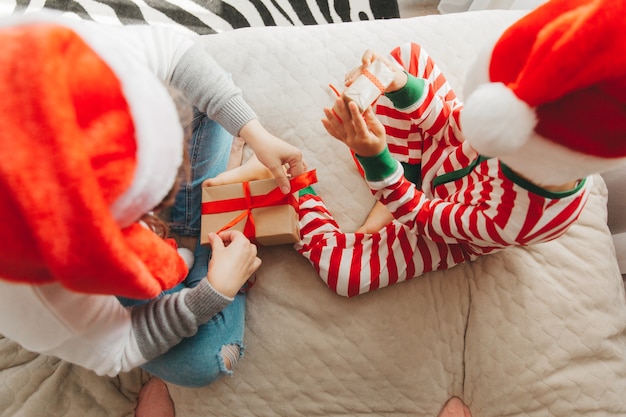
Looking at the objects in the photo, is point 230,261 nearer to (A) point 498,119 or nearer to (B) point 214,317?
(B) point 214,317

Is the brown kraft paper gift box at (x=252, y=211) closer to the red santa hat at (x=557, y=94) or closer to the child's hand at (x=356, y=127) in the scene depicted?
the child's hand at (x=356, y=127)

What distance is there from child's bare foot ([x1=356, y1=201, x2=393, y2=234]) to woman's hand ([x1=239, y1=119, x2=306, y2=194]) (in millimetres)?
208

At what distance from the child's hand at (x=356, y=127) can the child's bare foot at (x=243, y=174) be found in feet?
0.67

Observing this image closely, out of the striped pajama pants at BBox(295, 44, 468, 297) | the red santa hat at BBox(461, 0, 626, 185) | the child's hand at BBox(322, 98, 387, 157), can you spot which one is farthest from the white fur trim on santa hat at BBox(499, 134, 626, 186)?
the striped pajama pants at BBox(295, 44, 468, 297)

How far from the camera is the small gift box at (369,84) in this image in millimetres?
→ 702

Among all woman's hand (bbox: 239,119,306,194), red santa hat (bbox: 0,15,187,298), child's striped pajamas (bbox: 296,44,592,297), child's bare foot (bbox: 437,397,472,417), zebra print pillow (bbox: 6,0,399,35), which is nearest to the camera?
red santa hat (bbox: 0,15,187,298)

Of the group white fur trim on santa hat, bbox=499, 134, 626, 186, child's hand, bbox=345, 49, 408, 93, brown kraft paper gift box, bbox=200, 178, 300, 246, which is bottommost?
brown kraft paper gift box, bbox=200, 178, 300, 246

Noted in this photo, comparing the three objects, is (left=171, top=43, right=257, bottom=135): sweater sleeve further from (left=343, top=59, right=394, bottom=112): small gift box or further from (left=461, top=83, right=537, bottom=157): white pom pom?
(left=461, top=83, right=537, bottom=157): white pom pom

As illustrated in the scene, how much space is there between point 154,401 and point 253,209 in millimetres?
468

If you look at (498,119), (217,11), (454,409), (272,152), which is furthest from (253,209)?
(217,11)

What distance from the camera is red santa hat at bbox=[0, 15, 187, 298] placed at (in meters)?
0.36

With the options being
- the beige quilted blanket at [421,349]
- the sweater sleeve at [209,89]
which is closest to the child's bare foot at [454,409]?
the beige quilted blanket at [421,349]

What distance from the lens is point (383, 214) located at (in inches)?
36.3

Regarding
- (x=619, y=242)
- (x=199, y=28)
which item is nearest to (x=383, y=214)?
(x=619, y=242)
